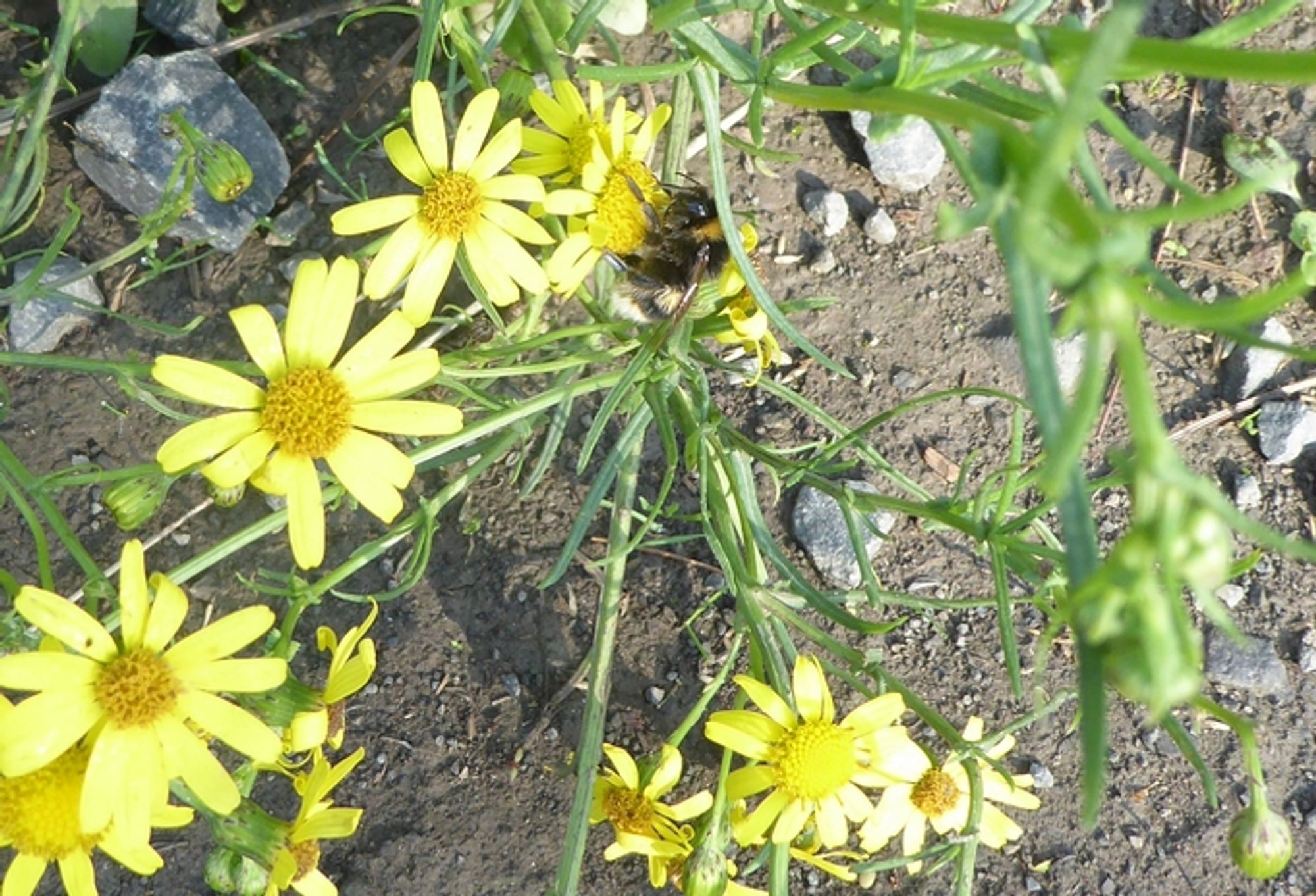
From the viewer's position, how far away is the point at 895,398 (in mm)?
2941

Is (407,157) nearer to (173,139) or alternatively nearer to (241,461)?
(241,461)

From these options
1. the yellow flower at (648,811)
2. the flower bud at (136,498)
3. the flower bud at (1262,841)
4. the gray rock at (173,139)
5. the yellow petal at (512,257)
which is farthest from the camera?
the gray rock at (173,139)

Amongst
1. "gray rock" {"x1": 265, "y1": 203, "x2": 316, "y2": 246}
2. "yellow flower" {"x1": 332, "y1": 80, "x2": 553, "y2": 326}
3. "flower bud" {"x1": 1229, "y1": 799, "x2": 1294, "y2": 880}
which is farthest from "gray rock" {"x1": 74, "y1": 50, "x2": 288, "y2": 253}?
"flower bud" {"x1": 1229, "y1": 799, "x2": 1294, "y2": 880}

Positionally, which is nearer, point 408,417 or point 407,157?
point 408,417

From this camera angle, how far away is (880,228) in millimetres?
2986

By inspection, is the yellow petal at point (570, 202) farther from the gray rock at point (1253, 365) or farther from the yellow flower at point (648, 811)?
the gray rock at point (1253, 365)

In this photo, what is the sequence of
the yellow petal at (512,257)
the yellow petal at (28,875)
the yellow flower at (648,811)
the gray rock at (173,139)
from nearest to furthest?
the yellow petal at (28,875)
the yellow petal at (512,257)
the yellow flower at (648,811)
the gray rock at (173,139)

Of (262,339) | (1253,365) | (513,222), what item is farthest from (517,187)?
(1253,365)

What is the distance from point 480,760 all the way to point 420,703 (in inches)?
8.1

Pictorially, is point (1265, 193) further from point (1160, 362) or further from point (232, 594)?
point (232, 594)

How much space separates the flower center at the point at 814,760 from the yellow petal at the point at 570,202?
105cm

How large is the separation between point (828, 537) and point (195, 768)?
5.36 ft

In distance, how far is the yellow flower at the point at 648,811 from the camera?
7.34 ft

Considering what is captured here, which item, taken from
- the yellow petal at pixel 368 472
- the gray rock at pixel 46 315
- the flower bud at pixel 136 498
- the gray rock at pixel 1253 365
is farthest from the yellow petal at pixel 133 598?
the gray rock at pixel 1253 365
